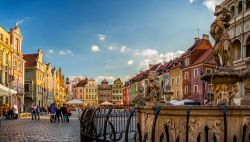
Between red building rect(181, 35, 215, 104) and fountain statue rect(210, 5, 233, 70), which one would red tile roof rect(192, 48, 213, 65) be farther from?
fountain statue rect(210, 5, 233, 70)

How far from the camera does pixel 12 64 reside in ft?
165

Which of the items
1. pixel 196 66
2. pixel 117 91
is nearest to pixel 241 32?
pixel 196 66

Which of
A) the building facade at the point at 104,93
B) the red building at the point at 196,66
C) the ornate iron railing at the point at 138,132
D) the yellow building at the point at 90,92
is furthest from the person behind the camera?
the yellow building at the point at 90,92

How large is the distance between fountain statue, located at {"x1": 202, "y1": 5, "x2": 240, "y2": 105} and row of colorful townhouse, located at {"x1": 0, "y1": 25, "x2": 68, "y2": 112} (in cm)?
1391

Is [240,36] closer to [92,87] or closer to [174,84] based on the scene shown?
[174,84]

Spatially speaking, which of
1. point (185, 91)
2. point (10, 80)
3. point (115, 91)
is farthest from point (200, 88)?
point (115, 91)

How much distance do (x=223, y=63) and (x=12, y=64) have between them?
44.7 m

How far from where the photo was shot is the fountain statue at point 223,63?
31.2ft

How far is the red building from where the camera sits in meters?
51.3

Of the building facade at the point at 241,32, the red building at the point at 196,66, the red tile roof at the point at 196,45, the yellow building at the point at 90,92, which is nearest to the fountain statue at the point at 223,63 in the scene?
the building facade at the point at 241,32

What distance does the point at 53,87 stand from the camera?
90.0 meters

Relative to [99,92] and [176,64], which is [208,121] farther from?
[99,92]

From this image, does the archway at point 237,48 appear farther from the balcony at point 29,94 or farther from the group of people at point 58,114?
the balcony at point 29,94

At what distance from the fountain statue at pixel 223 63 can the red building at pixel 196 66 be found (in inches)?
1620
